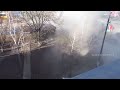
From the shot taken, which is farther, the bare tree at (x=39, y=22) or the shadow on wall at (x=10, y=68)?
the shadow on wall at (x=10, y=68)

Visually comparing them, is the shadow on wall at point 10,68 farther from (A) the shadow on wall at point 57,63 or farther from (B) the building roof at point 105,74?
(B) the building roof at point 105,74

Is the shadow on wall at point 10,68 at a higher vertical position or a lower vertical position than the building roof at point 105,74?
lower

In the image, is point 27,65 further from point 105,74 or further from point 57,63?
point 105,74

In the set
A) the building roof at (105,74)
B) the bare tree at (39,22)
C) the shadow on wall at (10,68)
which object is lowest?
the shadow on wall at (10,68)

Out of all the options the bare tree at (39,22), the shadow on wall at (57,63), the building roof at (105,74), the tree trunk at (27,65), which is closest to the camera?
the building roof at (105,74)

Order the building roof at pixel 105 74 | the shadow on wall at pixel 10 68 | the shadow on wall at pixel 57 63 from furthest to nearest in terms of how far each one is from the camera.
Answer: the shadow on wall at pixel 57 63
the shadow on wall at pixel 10 68
the building roof at pixel 105 74

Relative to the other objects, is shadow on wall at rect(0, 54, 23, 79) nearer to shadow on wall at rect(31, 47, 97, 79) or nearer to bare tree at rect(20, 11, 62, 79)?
bare tree at rect(20, 11, 62, 79)

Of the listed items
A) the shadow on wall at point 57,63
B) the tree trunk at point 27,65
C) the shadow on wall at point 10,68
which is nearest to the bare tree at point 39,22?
the tree trunk at point 27,65

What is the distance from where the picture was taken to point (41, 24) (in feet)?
14.3
